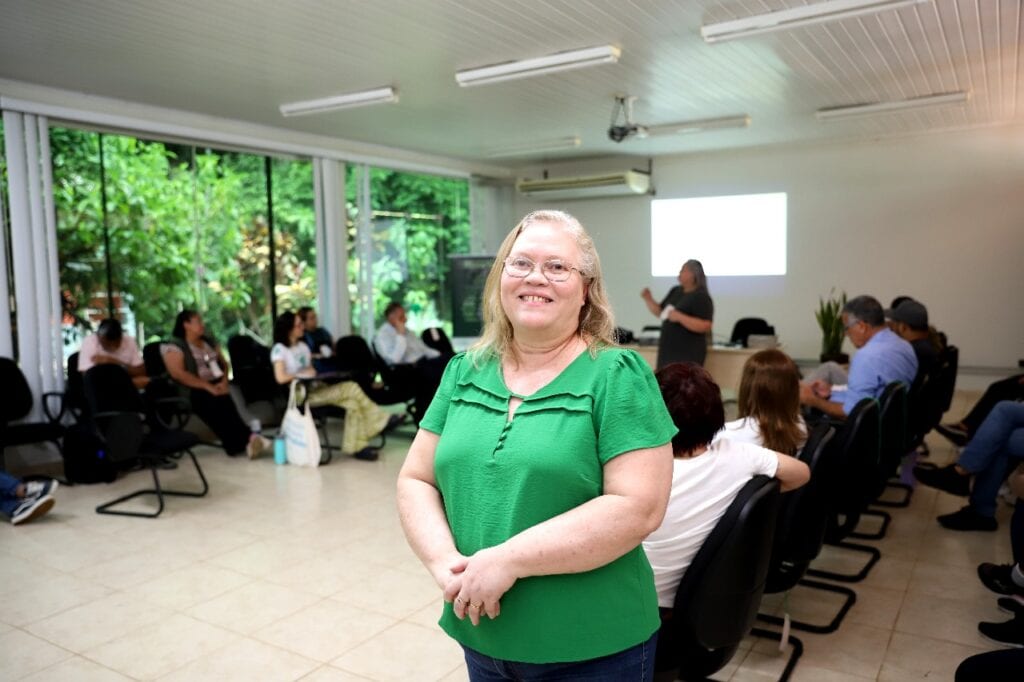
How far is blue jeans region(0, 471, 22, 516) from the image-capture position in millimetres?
4188

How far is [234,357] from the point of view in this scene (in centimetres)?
654

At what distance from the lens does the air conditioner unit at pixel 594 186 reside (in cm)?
862

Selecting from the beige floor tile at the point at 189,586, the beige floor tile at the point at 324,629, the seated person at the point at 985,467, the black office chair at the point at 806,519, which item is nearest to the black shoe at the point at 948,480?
the seated person at the point at 985,467

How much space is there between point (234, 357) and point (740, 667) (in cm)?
524

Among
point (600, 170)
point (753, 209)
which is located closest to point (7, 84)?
point (600, 170)

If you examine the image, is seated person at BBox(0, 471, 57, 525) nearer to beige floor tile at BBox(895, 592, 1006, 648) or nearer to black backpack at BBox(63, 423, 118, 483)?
black backpack at BBox(63, 423, 118, 483)

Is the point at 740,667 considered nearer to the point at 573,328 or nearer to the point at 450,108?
the point at 573,328

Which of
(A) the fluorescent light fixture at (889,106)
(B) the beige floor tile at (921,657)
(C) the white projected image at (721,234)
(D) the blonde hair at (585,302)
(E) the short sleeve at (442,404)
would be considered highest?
(A) the fluorescent light fixture at (889,106)

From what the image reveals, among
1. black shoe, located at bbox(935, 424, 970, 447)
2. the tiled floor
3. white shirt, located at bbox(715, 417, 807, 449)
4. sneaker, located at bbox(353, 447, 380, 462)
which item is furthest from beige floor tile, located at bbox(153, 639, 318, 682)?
black shoe, located at bbox(935, 424, 970, 447)

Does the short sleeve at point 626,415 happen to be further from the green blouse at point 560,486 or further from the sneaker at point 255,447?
the sneaker at point 255,447

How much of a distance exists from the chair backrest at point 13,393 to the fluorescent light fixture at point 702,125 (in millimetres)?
5373

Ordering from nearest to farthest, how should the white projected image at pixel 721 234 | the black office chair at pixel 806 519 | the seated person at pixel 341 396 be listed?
the black office chair at pixel 806 519, the seated person at pixel 341 396, the white projected image at pixel 721 234

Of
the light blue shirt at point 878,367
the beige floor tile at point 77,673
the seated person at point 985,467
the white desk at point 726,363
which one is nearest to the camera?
the beige floor tile at point 77,673

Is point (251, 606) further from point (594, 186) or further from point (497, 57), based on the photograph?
point (594, 186)
